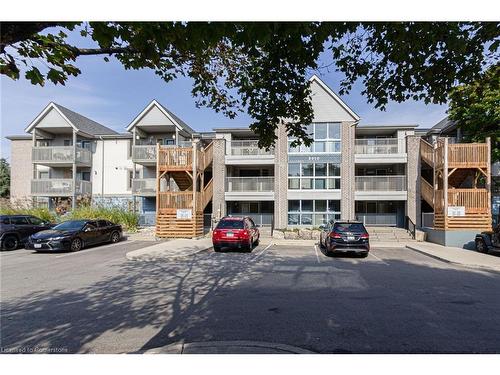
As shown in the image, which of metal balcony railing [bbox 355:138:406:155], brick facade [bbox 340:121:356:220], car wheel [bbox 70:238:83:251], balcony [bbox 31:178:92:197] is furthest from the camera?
balcony [bbox 31:178:92:197]

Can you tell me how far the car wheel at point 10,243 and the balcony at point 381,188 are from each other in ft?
71.8

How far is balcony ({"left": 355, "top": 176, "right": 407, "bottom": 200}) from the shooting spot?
24.3 meters

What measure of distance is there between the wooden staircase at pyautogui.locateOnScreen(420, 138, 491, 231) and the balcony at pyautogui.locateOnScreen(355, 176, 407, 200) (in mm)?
3563

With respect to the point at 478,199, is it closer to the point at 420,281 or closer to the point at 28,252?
the point at 420,281

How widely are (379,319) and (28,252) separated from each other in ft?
53.1

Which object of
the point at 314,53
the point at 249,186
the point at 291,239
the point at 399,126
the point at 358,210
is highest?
the point at 399,126

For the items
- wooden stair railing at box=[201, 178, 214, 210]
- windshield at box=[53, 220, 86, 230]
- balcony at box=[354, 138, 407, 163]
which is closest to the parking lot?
windshield at box=[53, 220, 86, 230]

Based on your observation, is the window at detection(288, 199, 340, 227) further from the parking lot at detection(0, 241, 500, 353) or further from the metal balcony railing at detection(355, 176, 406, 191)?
the parking lot at detection(0, 241, 500, 353)

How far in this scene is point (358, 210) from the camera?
26953mm

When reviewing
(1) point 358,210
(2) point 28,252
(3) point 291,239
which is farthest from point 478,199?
(2) point 28,252

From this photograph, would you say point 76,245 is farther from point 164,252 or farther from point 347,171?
point 347,171

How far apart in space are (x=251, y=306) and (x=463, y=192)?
17871 millimetres

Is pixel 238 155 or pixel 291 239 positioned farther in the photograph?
pixel 238 155

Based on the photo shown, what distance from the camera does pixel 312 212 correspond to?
25516 millimetres
